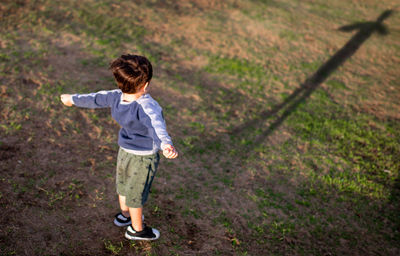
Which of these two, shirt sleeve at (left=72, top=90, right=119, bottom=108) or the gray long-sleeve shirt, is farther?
shirt sleeve at (left=72, top=90, right=119, bottom=108)

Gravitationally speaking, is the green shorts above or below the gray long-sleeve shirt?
below

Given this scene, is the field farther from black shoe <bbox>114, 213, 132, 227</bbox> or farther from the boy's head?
the boy's head

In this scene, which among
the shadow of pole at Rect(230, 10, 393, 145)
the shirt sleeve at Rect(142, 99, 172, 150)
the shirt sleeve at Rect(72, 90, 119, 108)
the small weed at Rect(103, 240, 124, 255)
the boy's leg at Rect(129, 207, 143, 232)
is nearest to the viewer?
the shirt sleeve at Rect(142, 99, 172, 150)

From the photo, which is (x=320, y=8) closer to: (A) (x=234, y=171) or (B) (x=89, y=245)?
(A) (x=234, y=171)

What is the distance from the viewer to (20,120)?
4.79 meters

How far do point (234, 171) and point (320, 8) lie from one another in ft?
29.2

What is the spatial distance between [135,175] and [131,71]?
90 centimetres

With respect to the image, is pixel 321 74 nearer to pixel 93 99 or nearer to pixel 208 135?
pixel 208 135

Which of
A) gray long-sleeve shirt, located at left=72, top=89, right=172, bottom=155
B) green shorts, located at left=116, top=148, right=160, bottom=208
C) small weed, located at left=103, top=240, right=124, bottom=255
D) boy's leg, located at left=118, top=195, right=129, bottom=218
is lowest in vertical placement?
small weed, located at left=103, top=240, right=124, bottom=255

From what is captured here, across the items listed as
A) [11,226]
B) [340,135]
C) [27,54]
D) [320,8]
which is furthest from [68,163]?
[320,8]

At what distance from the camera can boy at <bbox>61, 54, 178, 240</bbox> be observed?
2.56 m

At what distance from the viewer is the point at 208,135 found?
534cm

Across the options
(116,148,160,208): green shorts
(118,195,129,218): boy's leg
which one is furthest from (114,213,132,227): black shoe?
(116,148,160,208): green shorts

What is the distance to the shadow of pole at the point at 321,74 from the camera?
19.2 feet
